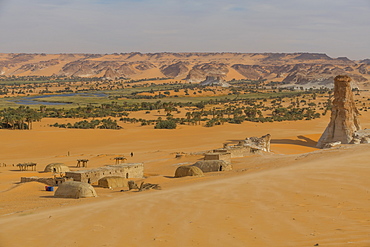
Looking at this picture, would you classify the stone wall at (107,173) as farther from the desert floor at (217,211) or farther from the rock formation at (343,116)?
the rock formation at (343,116)

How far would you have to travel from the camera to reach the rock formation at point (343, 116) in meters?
34.9

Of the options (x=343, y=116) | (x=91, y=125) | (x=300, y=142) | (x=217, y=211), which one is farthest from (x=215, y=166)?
(x=91, y=125)

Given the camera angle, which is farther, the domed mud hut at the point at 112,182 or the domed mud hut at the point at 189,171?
the domed mud hut at the point at 189,171

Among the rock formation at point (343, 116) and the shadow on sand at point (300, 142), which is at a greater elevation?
the rock formation at point (343, 116)

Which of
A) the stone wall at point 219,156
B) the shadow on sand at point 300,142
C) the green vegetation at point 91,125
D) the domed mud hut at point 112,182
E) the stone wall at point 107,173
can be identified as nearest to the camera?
the domed mud hut at point 112,182

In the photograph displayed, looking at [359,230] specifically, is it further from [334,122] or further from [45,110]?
[45,110]

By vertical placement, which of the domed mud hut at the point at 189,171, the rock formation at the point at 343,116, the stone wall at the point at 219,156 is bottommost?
the domed mud hut at the point at 189,171

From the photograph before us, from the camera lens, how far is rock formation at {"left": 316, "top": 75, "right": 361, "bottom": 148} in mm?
34906

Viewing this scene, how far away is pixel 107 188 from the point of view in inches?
889

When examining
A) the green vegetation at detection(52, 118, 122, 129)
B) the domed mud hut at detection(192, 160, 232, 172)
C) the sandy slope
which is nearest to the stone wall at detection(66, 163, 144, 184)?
the domed mud hut at detection(192, 160, 232, 172)

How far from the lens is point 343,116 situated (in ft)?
115

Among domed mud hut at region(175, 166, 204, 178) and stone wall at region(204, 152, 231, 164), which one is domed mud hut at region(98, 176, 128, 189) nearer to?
domed mud hut at region(175, 166, 204, 178)

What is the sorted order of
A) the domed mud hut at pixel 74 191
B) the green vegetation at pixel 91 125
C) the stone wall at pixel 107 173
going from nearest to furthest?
the domed mud hut at pixel 74 191, the stone wall at pixel 107 173, the green vegetation at pixel 91 125

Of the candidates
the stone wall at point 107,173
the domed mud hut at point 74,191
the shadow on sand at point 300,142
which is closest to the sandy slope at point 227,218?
the domed mud hut at point 74,191
